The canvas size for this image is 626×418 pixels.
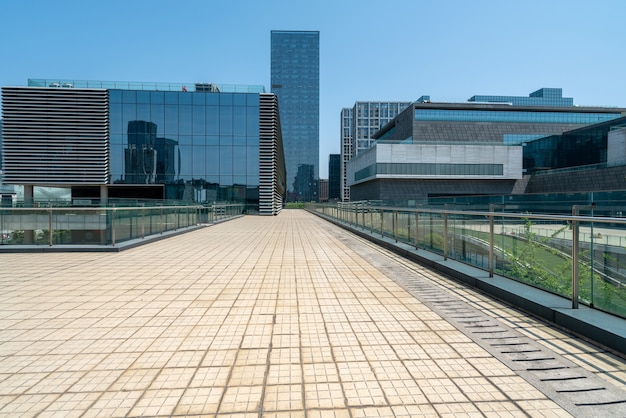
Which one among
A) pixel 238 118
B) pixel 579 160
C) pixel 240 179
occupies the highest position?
Answer: pixel 238 118

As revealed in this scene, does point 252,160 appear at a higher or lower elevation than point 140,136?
lower

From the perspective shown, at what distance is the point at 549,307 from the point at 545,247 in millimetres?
1056

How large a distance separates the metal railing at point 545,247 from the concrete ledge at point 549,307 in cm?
14

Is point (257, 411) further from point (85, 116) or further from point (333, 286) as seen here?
point (85, 116)

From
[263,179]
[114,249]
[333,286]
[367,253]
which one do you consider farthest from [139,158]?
[333,286]

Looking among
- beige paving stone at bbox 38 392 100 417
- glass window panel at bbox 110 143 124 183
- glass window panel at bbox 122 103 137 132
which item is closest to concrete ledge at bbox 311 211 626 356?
beige paving stone at bbox 38 392 100 417

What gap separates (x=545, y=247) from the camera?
16.4 ft

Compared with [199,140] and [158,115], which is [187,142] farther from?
[158,115]

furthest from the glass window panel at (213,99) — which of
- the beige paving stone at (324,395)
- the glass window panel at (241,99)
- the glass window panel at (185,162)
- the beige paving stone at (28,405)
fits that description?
the beige paving stone at (324,395)

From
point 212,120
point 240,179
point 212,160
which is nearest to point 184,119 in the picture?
point 212,120

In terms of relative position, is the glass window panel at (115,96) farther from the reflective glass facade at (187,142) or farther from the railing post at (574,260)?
the railing post at (574,260)

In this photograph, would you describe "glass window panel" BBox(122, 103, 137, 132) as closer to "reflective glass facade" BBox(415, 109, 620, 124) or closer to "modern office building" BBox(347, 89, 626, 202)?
"modern office building" BBox(347, 89, 626, 202)

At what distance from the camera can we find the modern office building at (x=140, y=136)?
39.5m

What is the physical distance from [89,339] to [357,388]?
294 cm
